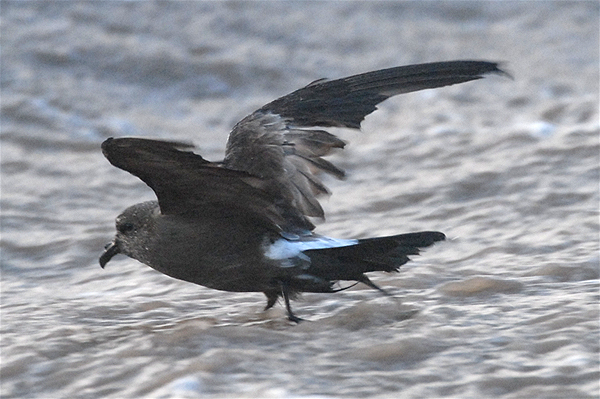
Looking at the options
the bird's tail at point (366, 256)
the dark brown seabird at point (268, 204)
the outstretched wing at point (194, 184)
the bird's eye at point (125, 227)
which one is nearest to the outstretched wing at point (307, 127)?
the dark brown seabird at point (268, 204)

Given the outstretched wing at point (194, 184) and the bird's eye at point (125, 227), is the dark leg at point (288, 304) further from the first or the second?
the bird's eye at point (125, 227)

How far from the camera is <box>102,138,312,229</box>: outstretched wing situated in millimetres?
3793

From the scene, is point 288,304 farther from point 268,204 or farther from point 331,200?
point 331,200

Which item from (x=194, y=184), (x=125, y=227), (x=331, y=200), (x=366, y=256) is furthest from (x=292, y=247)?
(x=331, y=200)

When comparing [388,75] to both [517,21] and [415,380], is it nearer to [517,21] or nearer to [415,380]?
[415,380]

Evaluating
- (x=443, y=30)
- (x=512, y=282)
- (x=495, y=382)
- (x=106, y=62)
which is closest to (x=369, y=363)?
(x=495, y=382)

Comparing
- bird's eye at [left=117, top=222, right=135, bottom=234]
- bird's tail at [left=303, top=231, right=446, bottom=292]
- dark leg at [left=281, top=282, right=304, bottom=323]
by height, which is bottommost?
dark leg at [left=281, top=282, right=304, bottom=323]

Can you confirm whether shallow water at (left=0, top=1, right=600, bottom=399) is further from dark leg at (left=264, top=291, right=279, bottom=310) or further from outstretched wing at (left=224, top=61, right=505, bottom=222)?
outstretched wing at (left=224, top=61, right=505, bottom=222)

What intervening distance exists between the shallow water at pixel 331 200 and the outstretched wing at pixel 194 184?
49 cm

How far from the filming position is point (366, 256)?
4.38 meters

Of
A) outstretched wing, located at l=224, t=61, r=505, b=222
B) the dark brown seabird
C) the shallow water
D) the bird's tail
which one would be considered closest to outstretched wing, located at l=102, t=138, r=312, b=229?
the dark brown seabird

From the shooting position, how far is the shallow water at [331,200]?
12.3ft

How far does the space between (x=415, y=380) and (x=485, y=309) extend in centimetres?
93

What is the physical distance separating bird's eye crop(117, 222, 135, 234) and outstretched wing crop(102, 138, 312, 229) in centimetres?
29
